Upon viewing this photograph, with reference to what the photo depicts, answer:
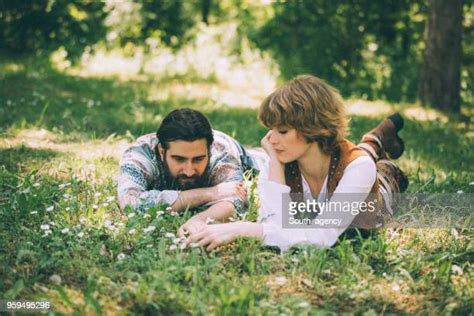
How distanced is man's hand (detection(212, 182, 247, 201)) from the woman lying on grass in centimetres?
29

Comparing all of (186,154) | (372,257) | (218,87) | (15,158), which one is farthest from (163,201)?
(218,87)

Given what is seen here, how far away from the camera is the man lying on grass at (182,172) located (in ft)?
13.4

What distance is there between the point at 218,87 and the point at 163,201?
5522mm

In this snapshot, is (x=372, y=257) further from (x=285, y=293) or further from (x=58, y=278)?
Answer: (x=58, y=278)

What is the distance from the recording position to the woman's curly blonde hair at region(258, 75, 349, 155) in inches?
145

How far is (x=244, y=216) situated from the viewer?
160 inches

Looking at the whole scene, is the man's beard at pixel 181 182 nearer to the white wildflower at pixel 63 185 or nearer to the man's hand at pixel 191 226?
the man's hand at pixel 191 226

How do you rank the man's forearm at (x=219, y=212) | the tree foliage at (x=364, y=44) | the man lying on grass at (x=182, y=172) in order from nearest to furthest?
the man's forearm at (x=219, y=212) → the man lying on grass at (x=182, y=172) → the tree foliage at (x=364, y=44)

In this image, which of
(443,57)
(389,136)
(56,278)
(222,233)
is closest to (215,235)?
(222,233)

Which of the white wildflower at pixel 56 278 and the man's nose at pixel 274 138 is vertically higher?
the man's nose at pixel 274 138

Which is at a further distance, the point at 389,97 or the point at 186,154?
the point at 389,97

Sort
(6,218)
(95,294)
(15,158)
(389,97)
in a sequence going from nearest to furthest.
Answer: (95,294) → (6,218) → (15,158) → (389,97)

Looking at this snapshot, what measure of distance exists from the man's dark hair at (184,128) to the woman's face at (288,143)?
524mm

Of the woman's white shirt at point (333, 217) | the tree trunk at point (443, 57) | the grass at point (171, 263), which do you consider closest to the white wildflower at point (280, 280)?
the grass at point (171, 263)
